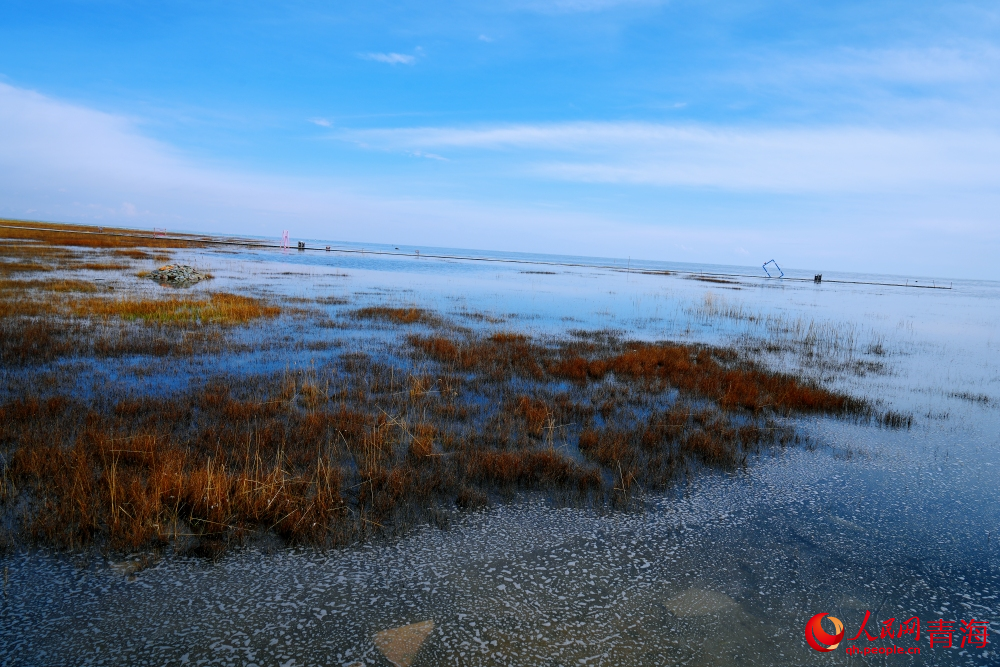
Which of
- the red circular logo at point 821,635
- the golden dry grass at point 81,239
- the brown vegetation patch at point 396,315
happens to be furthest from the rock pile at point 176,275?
the red circular logo at point 821,635

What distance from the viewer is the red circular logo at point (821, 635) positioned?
Result: 15.4ft

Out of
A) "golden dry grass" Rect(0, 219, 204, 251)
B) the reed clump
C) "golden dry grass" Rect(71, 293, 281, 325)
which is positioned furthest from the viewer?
"golden dry grass" Rect(0, 219, 204, 251)

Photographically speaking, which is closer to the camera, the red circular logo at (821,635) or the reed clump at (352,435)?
the red circular logo at (821,635)

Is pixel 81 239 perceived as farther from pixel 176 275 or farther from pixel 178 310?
pixel 178 310

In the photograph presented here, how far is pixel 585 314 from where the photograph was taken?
28641 millimetres

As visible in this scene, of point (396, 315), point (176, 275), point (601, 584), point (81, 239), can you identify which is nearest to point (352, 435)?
point (601, 584)

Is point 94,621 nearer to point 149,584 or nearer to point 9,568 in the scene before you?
point 149,584

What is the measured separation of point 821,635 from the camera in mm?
4844

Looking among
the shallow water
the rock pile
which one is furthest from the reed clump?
the rock pile

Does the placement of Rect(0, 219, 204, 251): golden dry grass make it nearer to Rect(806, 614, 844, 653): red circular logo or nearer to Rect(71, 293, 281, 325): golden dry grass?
Rect(71, 293, 281, 325): golden dry grass

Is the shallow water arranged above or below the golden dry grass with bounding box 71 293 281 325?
below

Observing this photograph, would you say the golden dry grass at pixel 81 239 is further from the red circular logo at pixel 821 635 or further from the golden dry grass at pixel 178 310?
the red circular logo at pixel 821 635

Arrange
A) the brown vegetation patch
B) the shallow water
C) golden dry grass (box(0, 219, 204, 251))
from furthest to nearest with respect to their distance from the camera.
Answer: golden dry grass (box(0, 219, 204, 251))
the brown vegetation patch
the shallow water

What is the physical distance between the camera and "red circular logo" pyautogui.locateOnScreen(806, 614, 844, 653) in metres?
4.70
